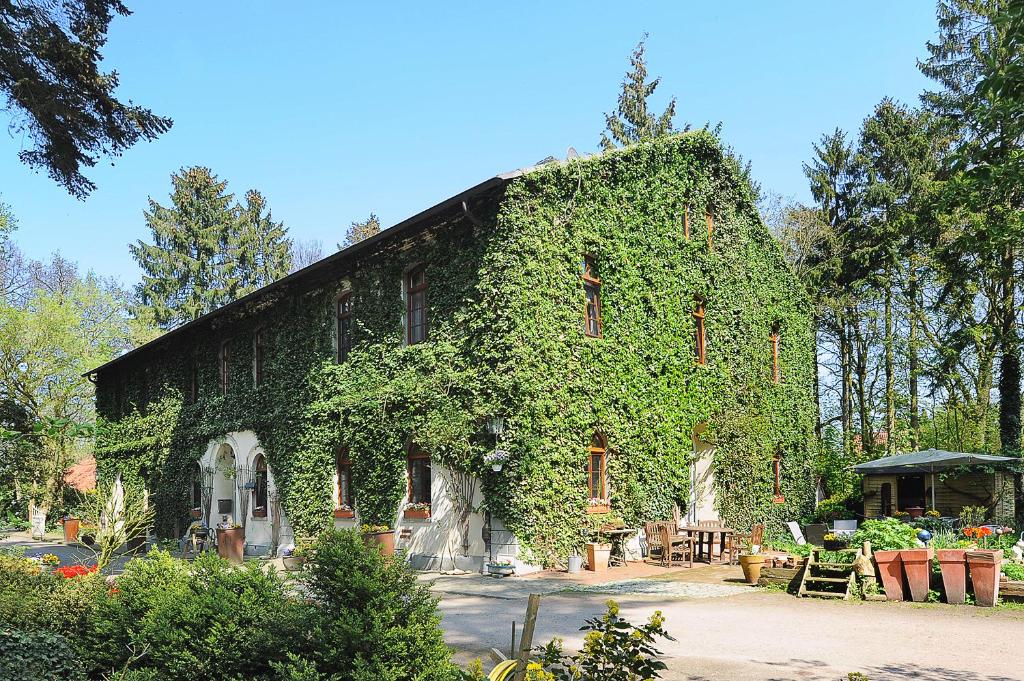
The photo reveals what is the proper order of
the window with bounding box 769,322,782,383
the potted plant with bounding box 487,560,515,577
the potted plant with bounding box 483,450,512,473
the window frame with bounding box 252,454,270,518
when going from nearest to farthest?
the potted plant with bounding box 487,560,515,577
the potted plant with bounding box 483,450,512,473
the window frame with bounding box 252,454,270,518
the window with bounding box 769,322,782,383

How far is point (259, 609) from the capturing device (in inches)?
274

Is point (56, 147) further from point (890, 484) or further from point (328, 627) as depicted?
point (890, 484)

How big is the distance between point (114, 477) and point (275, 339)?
10.2 meters

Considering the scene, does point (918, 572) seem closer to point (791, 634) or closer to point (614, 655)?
point (791, 634)

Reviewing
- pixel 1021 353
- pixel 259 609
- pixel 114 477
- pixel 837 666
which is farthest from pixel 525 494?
pixel 114 477

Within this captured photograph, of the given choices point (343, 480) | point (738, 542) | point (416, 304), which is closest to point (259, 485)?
point (343, 480)

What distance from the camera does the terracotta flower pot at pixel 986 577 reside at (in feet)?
38.4

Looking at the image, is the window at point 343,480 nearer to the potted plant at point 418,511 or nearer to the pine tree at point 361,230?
the potted plant at point 418,511

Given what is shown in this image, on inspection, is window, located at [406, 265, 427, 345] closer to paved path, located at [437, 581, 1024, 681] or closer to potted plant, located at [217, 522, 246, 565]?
potted plant, located at [217, 522, 246, 565]

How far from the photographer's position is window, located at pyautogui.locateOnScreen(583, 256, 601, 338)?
18.2 metres

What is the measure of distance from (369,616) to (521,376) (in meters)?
10.3

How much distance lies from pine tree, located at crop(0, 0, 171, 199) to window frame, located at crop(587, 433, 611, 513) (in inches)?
388

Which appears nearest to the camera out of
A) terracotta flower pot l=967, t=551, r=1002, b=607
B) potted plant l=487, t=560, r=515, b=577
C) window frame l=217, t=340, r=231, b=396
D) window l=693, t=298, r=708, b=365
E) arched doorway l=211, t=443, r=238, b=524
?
terracotta flower pot l=967, t=551, r=1002, b=607

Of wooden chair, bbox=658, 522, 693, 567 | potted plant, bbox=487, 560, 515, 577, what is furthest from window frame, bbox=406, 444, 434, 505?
wooden chair, bbox=658, 522, 693, 567
